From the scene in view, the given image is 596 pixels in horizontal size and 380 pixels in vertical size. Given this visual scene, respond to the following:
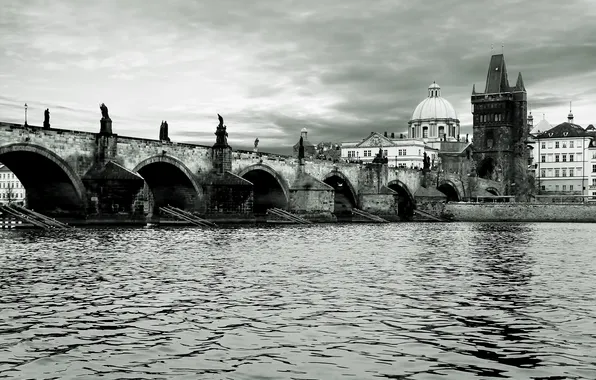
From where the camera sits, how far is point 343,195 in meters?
76.5

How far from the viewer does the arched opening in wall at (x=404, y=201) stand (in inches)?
3306

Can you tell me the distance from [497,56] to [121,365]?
391ft

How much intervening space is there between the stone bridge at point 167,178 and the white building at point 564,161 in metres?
57.0

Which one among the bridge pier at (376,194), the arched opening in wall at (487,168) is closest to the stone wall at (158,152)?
the bridge pier at (376,194)

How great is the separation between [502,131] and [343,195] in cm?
4898

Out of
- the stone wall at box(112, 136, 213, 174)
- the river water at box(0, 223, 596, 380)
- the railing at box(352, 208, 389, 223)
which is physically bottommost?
the river water at box(0, 223, 596, 380)

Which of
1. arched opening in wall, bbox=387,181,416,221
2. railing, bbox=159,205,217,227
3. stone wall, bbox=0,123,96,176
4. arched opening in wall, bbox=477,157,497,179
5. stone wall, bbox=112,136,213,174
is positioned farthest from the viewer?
arched opening in wall, bbox=477,157,497,179

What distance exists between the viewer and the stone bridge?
43594mm

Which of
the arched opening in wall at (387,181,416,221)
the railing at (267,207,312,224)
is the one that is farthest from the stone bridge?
the arched opening in wall at (387,181,416,221)

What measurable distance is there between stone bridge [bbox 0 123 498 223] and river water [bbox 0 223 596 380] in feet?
59.4

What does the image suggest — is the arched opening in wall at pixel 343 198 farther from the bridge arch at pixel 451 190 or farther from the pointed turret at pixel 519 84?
the pointed turret at pixel 519 84

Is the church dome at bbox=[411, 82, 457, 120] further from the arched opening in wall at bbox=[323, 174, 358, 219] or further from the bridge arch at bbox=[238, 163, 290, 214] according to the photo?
the bridge arch at bbox=[238, 163, 290, 214]

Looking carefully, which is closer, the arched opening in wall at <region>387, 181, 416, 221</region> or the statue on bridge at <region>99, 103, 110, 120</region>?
the statue on bridge at <region>99, 103, 110, 120</region>

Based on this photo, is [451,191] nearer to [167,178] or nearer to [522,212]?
[522,212]
